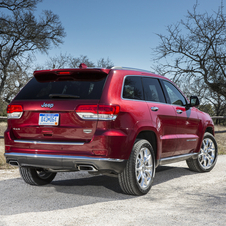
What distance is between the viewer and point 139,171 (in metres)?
5.13

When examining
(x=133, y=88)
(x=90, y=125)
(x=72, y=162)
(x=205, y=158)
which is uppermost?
(x=133, y=88)

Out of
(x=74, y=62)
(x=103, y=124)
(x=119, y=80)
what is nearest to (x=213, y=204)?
(x=103, y=124)

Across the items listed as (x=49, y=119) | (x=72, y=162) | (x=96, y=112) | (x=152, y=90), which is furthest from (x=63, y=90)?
(x=152, y=90)

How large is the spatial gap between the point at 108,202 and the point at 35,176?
1.67 meters

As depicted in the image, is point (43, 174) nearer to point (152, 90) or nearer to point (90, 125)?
point (90, 125)

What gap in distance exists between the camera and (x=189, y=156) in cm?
673

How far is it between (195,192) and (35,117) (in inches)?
108

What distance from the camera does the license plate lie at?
4.65 m

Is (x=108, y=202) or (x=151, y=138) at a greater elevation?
(x=151, y=138)

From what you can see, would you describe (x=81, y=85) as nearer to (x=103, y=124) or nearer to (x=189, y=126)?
(x=103, y=124)

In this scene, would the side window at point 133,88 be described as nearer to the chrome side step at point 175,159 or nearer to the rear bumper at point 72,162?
the rear bumper at point 72,162

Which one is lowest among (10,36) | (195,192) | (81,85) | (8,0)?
(195,192)

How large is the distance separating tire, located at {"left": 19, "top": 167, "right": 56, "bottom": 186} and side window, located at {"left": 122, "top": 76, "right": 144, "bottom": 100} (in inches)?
75.3

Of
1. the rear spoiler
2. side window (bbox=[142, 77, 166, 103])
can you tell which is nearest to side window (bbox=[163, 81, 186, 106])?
side window (bbox=[142, 77, 166, 103])
